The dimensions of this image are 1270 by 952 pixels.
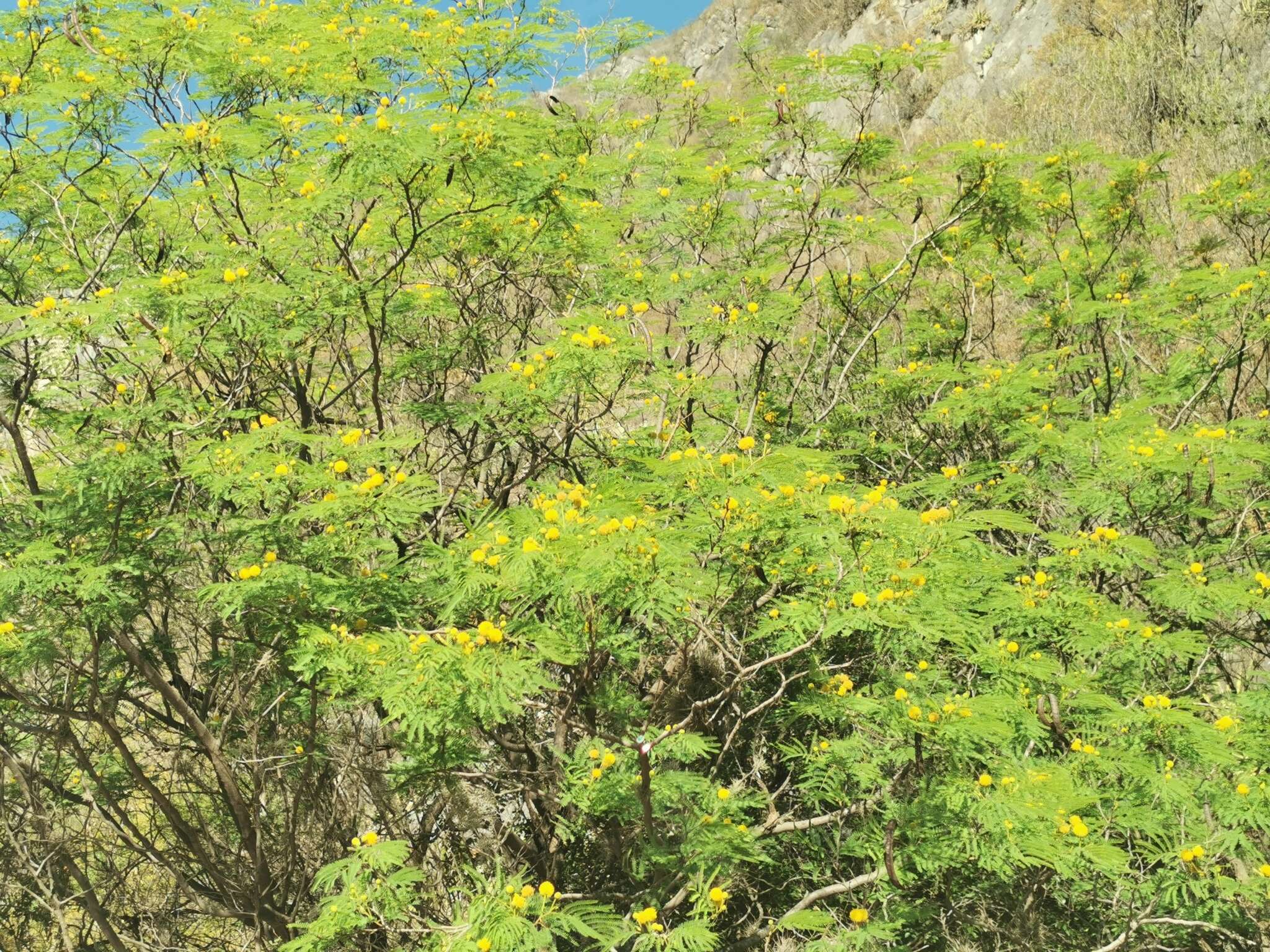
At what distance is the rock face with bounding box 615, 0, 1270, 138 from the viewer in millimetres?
12602

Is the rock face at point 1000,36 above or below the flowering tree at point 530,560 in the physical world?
above

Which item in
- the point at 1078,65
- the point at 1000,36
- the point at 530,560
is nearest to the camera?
the point at 530,560

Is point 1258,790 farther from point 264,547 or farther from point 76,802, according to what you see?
point 76,802

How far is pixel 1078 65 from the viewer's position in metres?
14.7

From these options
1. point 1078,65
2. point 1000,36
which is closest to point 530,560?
point 1078,65

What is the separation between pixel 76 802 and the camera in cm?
449

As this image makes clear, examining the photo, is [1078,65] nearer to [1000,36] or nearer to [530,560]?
[1000,36]

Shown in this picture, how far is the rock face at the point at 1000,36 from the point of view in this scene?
1260cm

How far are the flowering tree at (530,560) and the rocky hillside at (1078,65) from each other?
2.94 meters

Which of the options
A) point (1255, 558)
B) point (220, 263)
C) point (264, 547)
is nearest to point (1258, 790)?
point (1255, 558)

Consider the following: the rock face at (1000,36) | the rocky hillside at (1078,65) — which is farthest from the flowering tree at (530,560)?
the rock face at (1000,36)

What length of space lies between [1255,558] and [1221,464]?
1.06 meters

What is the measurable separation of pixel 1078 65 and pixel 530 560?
607 inches

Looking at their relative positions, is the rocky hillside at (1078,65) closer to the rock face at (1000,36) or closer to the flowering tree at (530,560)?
the rock face at (1000,36)
